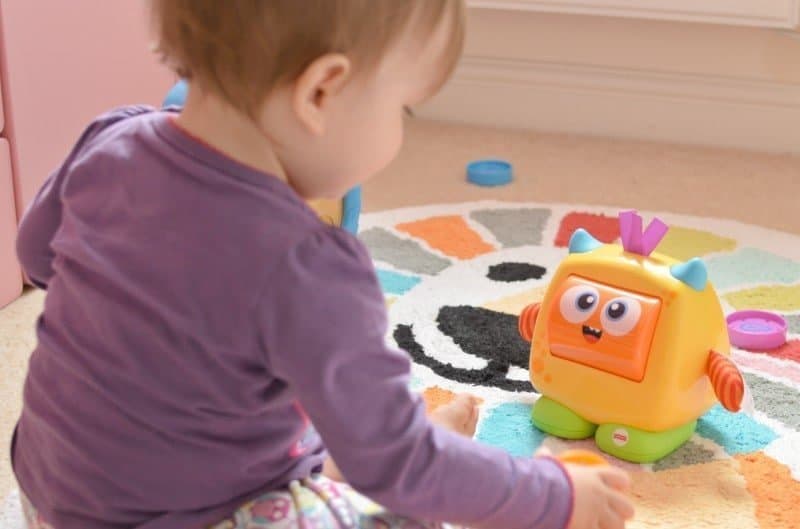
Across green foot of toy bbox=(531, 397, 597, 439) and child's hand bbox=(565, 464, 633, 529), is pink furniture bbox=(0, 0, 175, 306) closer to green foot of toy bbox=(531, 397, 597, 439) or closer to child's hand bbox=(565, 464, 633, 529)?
green foot of toy bbox=(531, 397, 597, 439)

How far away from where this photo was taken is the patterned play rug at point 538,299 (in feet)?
3.57

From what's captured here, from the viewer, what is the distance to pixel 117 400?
72 cm

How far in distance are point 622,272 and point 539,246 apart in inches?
19.0

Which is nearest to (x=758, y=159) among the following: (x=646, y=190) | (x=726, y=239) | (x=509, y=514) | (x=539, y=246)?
(x=646, y=190)

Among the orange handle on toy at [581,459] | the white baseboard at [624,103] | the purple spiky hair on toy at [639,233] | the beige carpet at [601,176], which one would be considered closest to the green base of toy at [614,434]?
the purple spiky hair on toy at [639,233]

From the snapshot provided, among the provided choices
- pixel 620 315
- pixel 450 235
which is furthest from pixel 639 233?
pixel 450 235

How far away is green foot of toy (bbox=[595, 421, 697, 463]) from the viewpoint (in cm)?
112

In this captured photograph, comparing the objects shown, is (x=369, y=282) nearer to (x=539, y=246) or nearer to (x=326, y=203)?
(x=326, y=203)

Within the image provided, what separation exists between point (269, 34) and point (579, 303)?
559mm

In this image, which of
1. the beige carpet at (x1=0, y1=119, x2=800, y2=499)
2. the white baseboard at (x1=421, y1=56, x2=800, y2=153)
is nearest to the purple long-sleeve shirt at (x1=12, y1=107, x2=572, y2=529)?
the beige carpet at (x1=0, y1=119, x2=800, y2=499)

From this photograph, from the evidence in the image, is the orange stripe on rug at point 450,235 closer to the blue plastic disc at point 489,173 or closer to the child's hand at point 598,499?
the blue plastic disc at point 489,173

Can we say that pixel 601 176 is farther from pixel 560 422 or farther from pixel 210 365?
pixel 210 365

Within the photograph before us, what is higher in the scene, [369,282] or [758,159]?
[369,282]

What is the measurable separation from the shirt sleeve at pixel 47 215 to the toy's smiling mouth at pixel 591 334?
480 millimetres
